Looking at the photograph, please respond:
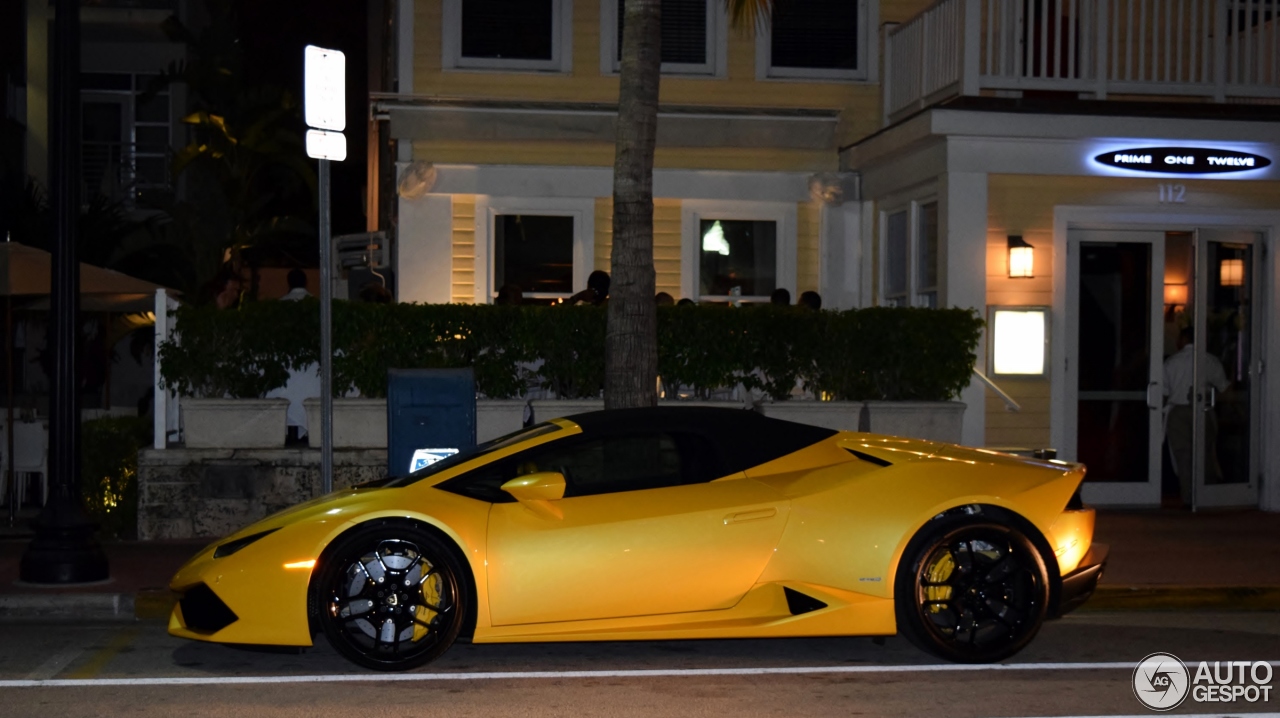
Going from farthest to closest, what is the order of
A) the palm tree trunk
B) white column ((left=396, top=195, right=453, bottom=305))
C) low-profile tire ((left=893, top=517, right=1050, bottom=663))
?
white column ((left=396, top=195, right=453, bottom=305)) < the palm tree trunk < low-profile tire ((left=893, top=517, right=1050, bottom=663))

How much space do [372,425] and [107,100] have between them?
58.2ft

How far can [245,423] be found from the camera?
11.3 m

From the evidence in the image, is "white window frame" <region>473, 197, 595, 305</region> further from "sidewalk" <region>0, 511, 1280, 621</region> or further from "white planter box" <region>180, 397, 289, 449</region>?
"sidewalk" <region>0, 511, 1280, 621</region>

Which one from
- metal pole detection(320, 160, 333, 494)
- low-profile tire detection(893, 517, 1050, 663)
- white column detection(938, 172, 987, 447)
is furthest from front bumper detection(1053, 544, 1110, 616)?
white column detection(938, 172, 987, 447)

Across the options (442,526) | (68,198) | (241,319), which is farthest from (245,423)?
(442,526)

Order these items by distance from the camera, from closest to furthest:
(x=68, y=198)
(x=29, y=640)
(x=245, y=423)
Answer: (x=29, y=640), (x=68, y=198), (x=245, y=423)

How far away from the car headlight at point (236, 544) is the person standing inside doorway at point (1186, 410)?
932 centimetres

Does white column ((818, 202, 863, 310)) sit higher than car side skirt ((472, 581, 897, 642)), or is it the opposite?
white column ((818, 202, 863, 310))

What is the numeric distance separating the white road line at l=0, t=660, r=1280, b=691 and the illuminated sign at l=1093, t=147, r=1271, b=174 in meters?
6.70

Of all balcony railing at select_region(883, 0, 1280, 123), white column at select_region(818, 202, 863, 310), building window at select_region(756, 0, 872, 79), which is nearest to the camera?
balcony railing at select_region(883, 0, 1280, 123)

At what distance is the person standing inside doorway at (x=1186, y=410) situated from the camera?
13141mm

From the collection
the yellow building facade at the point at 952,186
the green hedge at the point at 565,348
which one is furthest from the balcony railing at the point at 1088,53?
the green hedge at the point at 565,348

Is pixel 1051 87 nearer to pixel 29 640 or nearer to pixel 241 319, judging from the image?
pixel 241 319

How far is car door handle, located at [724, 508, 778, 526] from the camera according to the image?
691cm
